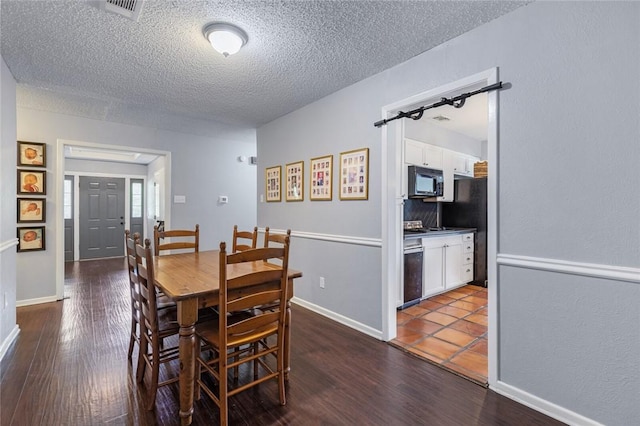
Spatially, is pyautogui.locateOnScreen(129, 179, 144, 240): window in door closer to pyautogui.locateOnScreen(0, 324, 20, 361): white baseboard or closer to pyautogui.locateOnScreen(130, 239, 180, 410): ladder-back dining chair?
pyautogui.locateOnScreen(0, 324, 20, 361): white baseboard

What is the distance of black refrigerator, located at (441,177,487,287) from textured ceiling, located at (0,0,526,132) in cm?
283

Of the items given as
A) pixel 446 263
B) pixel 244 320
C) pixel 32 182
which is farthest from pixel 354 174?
pixel 32 182

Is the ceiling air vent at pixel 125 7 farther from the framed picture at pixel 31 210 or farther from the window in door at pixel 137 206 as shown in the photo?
the window in door at pixel 137 206

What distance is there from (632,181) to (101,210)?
8683 mm

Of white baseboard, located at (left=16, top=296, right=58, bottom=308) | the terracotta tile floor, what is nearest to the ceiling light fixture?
the terracotta tile floor

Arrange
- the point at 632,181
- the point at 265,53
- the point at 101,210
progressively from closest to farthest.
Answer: the point at 632,181
the point at 265,53
the point at 101,210

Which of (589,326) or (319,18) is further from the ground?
(319,18)

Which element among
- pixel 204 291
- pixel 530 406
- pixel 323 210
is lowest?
pixel 530 406

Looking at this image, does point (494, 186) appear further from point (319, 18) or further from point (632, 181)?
A: point (319, 18)

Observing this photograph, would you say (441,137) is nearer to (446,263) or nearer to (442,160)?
(442,160)

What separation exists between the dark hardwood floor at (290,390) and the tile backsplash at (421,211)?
2209 millimetres

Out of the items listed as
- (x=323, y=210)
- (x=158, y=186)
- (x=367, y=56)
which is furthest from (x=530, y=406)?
(x=158, y=186)

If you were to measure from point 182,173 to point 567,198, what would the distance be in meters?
4.91

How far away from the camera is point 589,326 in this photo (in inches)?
62.7
